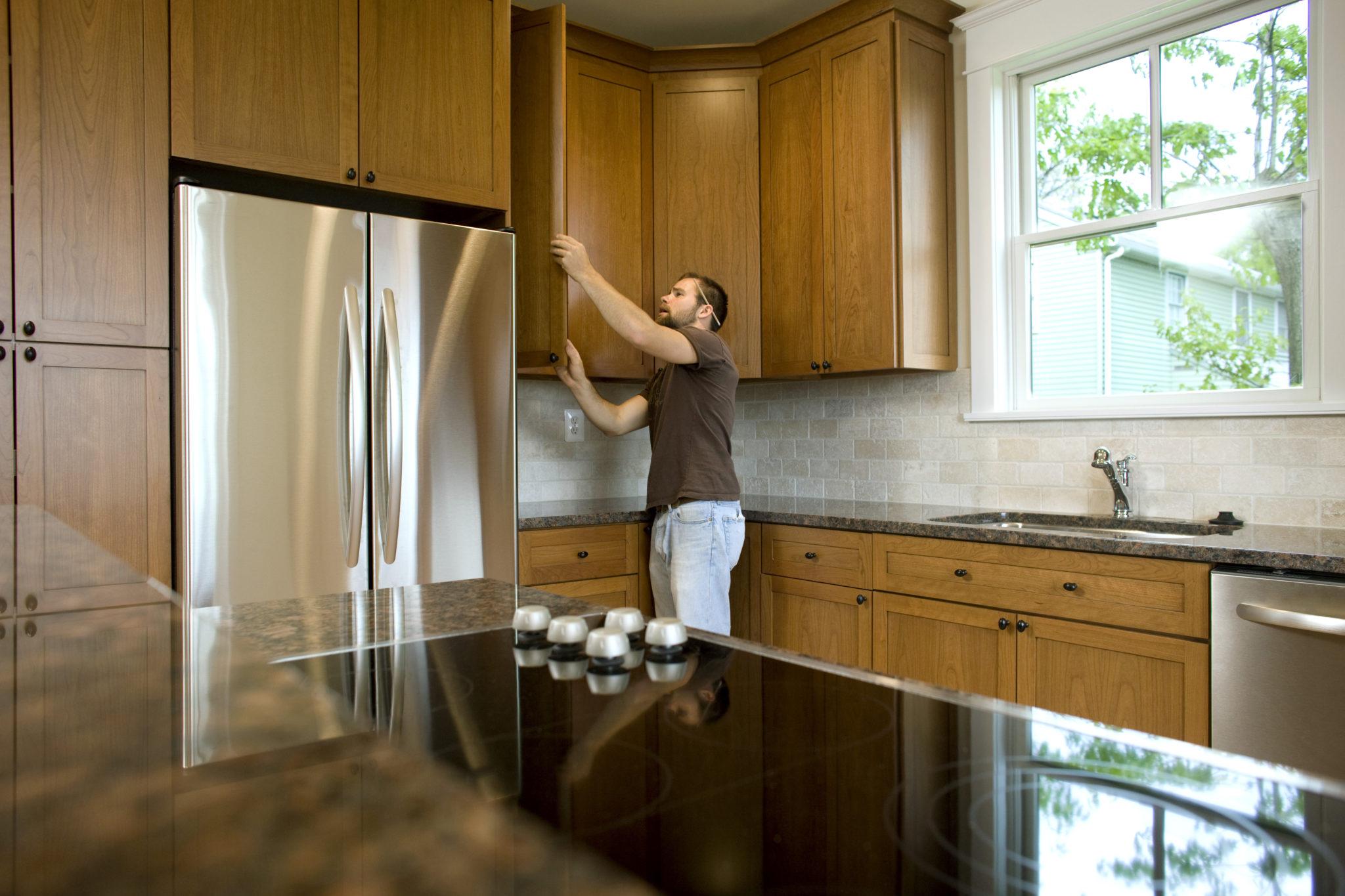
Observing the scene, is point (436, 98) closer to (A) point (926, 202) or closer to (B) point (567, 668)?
(A) point (926, 202)

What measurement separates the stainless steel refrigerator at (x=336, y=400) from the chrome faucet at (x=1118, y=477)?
1812 millimetres

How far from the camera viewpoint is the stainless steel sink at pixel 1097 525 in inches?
107

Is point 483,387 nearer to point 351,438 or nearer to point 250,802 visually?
point 351,438

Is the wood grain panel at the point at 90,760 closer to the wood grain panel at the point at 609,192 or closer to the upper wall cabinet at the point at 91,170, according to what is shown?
the upper wall cabinet at the point at 91,170

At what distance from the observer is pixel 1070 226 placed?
3.21 metres

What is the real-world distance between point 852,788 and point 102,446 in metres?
2.33

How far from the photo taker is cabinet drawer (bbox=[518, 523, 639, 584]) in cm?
303

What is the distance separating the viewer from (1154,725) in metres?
2.27

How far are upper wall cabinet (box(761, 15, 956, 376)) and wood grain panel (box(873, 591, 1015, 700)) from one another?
0.89 m

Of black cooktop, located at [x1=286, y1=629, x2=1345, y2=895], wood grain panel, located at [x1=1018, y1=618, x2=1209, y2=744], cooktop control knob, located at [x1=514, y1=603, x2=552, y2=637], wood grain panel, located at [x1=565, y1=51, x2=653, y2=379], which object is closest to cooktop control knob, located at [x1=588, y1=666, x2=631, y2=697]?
black cooktop, located at [x1=286, y1=629, x2=1345, y2=895]

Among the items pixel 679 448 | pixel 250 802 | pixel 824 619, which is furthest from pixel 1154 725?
pixel 250 802

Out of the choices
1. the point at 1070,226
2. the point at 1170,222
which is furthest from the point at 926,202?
the point at 1170,222

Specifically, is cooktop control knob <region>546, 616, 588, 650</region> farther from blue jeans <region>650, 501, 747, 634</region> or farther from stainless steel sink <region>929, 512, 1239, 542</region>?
blue jeans <region>650, 501, 747, 634</region>

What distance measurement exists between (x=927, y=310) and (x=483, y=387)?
162 cm
